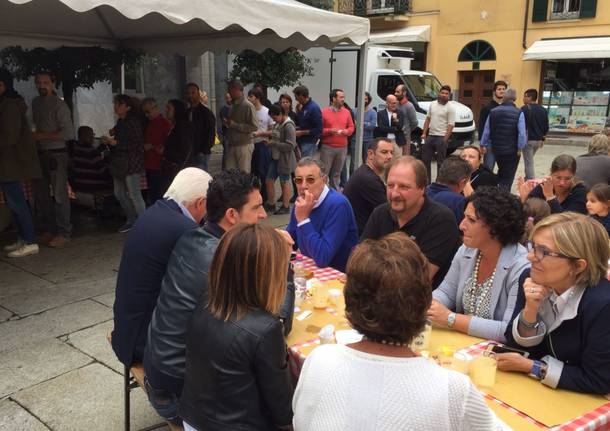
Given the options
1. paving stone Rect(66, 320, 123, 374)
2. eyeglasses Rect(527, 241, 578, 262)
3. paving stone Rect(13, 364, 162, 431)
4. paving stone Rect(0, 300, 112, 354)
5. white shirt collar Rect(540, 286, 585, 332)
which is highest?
eyeglasses Rect(527, 241, 578, 262)

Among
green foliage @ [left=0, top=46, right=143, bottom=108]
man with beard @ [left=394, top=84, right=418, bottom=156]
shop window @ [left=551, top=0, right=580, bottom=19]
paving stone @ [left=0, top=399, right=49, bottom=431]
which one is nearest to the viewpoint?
paving stone @ [left=0, top=399, right=49, bottom=431]

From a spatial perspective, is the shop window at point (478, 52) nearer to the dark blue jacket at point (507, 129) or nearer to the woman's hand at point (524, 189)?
the dark blue jacket at point (507, 129)

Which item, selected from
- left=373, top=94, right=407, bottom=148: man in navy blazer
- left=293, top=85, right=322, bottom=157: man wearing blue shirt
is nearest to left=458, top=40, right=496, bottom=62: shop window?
left=373, top=94, right=407, bottom=148: man in navy blazer

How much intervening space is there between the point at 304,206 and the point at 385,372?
7.16 feet

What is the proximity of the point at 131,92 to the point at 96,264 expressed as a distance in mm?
9860

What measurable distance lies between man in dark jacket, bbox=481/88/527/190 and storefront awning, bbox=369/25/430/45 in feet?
41.7

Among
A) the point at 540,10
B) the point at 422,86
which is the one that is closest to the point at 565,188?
the point at 422,86

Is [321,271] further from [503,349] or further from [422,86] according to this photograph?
[422,86]

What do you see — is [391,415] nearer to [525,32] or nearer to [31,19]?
[31,19]

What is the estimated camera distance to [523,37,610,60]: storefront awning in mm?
15859

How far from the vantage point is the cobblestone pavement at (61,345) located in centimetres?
291

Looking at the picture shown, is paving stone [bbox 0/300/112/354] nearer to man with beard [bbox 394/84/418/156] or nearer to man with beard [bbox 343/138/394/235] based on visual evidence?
man with beard [bbox 343/138/394/235]

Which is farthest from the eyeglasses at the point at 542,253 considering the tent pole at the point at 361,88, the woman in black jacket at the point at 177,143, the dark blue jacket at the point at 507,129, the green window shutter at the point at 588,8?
the green window shutter at the point at 588,8

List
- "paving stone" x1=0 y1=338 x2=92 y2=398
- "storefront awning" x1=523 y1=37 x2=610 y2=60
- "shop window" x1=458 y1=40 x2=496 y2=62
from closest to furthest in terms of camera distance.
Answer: "paving stone" x1=0 y1=338 x2=92 y2=398
"storefront awning" x1=523 y1=37 x2=610 y2=60
"shop window" x1=458 y1=40 x2=496 y2=62
